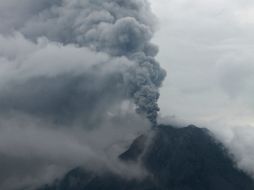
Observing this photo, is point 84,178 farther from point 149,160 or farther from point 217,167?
point 217,167

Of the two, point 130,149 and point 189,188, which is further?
point 130,149

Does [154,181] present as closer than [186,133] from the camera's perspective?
Yes

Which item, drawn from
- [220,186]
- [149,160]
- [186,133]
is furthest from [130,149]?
[220,186]

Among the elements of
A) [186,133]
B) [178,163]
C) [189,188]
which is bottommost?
[189,188]

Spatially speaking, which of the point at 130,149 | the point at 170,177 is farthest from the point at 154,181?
the point at 130,149

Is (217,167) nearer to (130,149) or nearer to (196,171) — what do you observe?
(196,171)

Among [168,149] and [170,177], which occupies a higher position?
[168,149]
